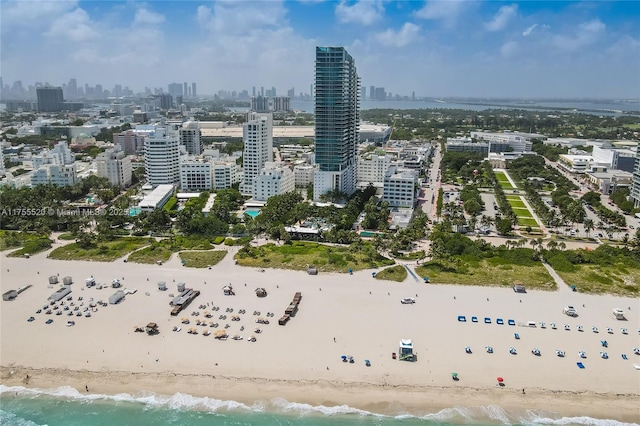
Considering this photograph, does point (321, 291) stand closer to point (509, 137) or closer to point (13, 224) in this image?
point (13, 224)

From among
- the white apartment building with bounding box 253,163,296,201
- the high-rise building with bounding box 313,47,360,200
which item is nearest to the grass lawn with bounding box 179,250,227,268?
the white apartment building with bounding box 253,163,296,201

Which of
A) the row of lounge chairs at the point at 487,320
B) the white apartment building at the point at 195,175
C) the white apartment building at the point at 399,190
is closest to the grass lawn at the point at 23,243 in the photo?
the white apartment building at the point at 195,175

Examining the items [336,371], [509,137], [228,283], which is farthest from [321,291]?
[509,137]

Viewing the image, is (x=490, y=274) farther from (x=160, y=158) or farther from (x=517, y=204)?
(x=160, y=158)

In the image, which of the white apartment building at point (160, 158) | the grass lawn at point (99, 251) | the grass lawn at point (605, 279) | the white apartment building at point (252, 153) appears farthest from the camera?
the white apartment building at point (160, 158)

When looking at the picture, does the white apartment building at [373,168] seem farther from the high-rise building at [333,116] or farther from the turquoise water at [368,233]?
the turquoise water at [368,233]

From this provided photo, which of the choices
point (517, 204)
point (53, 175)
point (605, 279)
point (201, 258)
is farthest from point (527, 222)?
point (53, 175)
